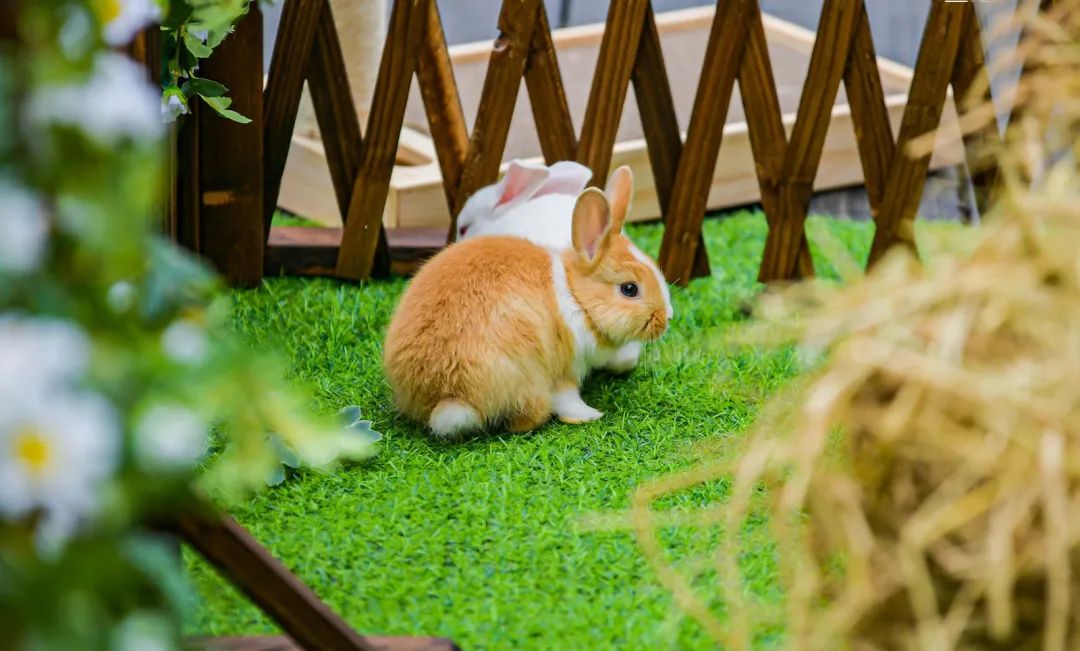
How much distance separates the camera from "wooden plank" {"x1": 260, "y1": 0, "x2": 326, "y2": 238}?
8.07 feet

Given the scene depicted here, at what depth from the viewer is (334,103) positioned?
8.39 feet

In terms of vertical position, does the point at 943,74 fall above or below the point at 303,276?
above

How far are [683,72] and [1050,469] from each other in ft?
8.80

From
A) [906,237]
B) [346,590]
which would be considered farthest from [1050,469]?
[906,237]

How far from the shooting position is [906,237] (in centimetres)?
266

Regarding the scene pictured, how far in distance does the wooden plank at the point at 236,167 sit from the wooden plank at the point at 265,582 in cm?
141

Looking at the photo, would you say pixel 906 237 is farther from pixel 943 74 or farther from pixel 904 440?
pixel 904 440

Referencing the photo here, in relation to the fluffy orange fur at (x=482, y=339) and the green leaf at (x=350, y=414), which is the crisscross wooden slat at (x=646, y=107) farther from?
the green leaf at (x=350, y=414)

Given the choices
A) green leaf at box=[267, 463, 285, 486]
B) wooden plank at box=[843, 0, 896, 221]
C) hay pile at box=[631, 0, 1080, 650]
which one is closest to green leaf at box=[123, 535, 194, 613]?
hay pile at box=[631, 0, 1080, 650]

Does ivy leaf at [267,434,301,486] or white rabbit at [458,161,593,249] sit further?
white rabbit at [458,161,593,249]

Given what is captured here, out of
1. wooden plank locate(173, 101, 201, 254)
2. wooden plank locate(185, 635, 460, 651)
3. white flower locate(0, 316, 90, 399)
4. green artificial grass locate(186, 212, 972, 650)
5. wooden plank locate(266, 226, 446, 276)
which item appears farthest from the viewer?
wooden plank locate(266, 226, 446, 276)

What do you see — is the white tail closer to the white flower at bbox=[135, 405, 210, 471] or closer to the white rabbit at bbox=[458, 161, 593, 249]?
the white rabbit at bbox=[458, 161, 593, 249]

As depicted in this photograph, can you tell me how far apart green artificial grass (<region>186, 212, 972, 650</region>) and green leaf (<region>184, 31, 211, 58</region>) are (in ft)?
1.87

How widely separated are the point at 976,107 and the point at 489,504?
1.38 meters
